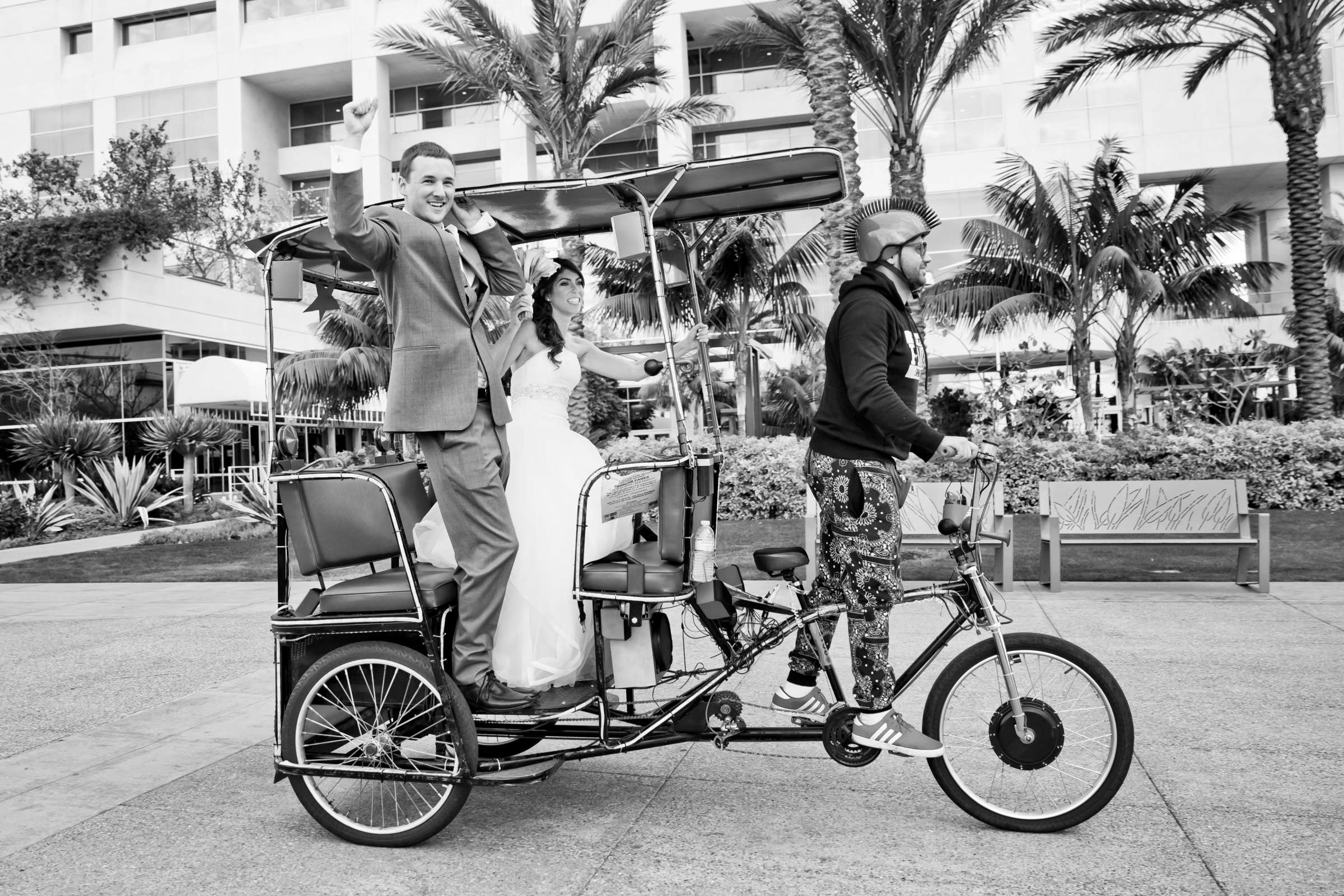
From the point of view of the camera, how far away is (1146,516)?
8359mm

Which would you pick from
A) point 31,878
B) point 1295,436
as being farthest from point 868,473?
point 1295,436

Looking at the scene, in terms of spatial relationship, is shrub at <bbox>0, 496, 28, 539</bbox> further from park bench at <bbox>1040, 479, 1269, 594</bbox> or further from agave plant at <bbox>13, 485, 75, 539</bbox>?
park bench at <bbox>1040, 479, 1269, 594</bbox>

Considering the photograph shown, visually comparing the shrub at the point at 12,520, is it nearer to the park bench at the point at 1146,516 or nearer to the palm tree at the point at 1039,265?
the park bench at the point at 1146,516

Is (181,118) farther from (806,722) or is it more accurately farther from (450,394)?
(806,722)

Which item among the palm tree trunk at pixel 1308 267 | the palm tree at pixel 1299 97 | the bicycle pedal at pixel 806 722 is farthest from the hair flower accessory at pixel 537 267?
the palm tree trunk at pixel 1308 267

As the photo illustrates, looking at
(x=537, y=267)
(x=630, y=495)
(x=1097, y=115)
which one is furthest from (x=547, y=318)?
(x=1097, y=115)

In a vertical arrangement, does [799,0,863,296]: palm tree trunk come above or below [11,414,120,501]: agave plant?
above

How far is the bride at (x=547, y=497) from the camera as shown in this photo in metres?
3.52

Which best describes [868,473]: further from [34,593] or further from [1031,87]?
[1031,87]

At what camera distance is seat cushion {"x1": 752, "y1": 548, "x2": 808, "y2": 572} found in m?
3.46

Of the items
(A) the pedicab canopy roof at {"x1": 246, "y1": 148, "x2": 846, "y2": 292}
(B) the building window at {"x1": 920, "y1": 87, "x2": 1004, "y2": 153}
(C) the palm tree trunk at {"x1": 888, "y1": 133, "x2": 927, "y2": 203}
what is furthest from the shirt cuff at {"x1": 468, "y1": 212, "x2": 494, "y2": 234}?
(B) the building window at {"x1": 920, "y1": 87, "x2": 1004, "y2": 153}

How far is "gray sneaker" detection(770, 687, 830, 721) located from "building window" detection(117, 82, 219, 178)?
38.8m

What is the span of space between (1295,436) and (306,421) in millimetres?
21169

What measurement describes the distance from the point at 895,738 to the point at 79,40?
45348 mm
